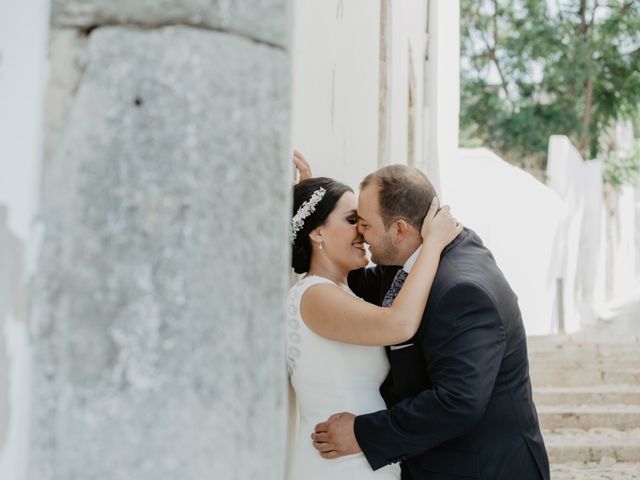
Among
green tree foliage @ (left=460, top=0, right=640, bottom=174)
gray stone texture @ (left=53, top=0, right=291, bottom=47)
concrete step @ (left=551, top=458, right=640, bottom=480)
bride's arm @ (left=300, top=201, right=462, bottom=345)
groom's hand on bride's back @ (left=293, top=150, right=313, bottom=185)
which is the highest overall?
green tree foliage @ (left=460, top=0, right=640, bottom=174)

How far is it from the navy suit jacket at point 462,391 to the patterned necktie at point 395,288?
17cm

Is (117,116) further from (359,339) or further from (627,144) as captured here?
(627,144)

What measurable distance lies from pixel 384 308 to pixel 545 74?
1912 centimetres

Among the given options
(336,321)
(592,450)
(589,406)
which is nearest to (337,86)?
(336,321)

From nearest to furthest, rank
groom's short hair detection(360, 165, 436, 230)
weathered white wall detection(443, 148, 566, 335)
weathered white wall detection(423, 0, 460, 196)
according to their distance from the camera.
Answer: groom's short hair detection(360, 165, 436, 230) → weathered white wall detection(423, 0, 460, 196) → weathered white wall detection(443, 148, 566, 335)

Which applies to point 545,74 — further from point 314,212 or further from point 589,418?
point 314,212

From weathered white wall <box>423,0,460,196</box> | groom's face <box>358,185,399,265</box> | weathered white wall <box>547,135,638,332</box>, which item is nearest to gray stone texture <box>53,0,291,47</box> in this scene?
groom's face <box>358,185,399,265</box>

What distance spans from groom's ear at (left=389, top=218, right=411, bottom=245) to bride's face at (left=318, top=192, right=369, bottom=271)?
195 millimetres

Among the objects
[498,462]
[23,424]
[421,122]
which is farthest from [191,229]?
[421,122]

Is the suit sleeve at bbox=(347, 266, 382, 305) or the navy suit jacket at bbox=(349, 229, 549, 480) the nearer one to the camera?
the navy suit jacket at bbox=(349, 229, 549, 480)

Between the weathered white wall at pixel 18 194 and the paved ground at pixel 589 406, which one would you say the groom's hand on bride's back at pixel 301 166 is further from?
the paved ground at pixel 589 406

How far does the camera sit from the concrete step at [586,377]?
7793mm

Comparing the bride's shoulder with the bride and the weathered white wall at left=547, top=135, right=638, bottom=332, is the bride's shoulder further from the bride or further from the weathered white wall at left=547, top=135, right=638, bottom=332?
the weathered white wall at left=547, top=135, right=638, bottom=332

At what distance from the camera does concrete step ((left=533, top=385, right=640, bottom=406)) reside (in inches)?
272
